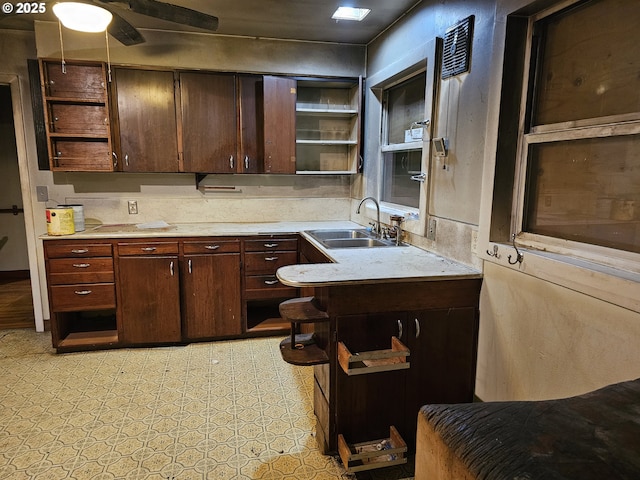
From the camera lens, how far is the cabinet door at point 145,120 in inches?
129

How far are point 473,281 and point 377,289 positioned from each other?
517 mm

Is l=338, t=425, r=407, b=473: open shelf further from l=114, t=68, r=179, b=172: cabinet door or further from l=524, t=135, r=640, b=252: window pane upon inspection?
l=114, t=68, r=179, b=172: cabinet door

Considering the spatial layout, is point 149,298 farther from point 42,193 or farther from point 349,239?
point 349,239

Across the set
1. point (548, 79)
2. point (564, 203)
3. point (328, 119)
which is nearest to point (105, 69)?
point (328, 119)

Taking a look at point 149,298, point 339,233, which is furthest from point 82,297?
point 339,233

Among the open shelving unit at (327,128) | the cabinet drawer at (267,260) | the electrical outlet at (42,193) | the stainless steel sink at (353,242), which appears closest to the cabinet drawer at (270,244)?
the cabinet drawer at (267,260)

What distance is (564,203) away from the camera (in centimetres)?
170

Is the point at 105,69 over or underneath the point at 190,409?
over

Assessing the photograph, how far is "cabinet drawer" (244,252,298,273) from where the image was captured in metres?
3.37

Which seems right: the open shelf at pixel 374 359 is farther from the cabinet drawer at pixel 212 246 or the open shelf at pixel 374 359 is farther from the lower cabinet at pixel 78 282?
the lower cabinet at pixel 78 282

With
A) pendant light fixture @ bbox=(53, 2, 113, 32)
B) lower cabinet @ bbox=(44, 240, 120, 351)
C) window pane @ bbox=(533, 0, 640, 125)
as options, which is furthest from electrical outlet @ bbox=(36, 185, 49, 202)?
window pane @ bbox=(533, 0, 640, 125)

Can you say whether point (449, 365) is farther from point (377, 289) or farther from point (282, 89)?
point (282, 89)

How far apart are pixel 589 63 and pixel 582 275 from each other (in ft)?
2.71

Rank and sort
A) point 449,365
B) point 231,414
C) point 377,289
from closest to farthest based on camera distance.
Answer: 1. point 377,289
2. point 449,365
3. point 231,414
